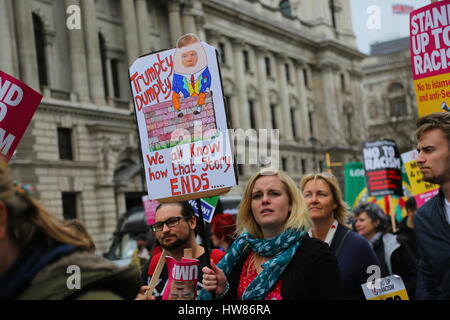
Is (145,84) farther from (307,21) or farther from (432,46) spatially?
(307,21)

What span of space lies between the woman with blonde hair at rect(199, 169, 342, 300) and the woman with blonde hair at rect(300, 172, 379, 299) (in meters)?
1.06

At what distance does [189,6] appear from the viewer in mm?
38594

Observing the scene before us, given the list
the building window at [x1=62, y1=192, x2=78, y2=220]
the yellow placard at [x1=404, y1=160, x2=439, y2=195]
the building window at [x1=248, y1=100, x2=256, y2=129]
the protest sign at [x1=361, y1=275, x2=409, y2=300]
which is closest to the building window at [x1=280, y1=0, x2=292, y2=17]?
the building window at [x1=248, y1=100, x2=256, y2=129]

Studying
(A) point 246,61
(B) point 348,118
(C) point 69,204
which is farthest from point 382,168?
(B) point 348,118

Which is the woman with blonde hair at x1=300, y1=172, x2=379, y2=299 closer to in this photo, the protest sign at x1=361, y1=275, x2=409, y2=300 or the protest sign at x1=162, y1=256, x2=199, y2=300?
the protest sign at x1=361, y1=275, x2=409, y2=300

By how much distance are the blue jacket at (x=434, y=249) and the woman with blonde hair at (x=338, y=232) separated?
709mm

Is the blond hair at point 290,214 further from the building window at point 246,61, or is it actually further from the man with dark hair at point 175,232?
the building window at point 246,61

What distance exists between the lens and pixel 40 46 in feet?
99.7

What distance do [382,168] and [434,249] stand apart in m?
8.27

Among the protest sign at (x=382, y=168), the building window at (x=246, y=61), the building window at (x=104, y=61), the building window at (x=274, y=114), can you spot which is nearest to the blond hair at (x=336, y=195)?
the protest sign at (x=382, y=168)

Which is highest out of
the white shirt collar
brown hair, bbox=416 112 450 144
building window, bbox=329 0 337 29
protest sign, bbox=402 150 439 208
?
building window, bbox=329 0 337 29

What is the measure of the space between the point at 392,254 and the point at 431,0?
229 cm

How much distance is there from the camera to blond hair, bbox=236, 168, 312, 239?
372cm
